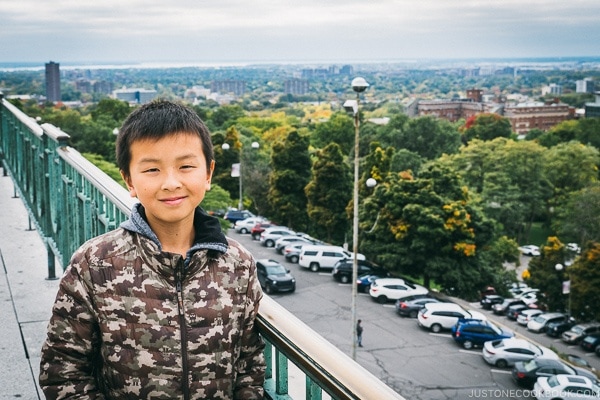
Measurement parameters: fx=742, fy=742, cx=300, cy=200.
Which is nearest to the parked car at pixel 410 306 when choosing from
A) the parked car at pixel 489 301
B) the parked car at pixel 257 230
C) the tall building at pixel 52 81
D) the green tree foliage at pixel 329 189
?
the parked car at pixel 489 301

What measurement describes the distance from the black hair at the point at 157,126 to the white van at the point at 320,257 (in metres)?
27.3

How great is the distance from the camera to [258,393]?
191 centimetres

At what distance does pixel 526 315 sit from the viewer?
32.1 m

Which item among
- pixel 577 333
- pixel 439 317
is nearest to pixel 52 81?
pixel 577 333

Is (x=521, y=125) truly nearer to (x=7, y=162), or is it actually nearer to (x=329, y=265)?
(x=329, y=265)

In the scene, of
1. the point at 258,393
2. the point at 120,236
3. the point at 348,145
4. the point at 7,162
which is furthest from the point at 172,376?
the point at 348,145

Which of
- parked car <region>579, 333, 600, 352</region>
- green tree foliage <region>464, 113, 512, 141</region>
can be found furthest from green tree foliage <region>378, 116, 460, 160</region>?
parked car <region>579, 333, 600, 352</region>

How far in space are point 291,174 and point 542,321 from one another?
1322cm

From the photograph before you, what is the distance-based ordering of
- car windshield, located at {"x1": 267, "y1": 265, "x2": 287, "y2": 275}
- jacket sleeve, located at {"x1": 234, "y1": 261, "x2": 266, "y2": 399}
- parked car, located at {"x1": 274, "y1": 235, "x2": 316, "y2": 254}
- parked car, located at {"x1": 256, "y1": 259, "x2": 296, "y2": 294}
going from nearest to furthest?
jacket sleeve, located at {"x1": 234, "y1": 261, "x2": 266, "y2": 399}, parked car, located at {"x1": 256, "y1": 259, "x2": 296, "y2": 294}, car windshield, located at {"x1": 267, "y1": 265, "x2": 287, "y2": 275}, parked car, located at {"x1": 274, "y1": 235, "x2": 316, "y2": 254}

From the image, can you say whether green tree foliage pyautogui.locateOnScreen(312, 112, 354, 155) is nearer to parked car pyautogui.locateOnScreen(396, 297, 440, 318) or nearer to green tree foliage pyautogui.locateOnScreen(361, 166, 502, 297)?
green tree foliage pyautogui.locateOnScreen(361, 166, 502, 297)

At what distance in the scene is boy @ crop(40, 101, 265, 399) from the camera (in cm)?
178

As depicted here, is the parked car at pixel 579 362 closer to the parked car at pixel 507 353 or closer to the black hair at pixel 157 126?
the parked car at pixel 507 353

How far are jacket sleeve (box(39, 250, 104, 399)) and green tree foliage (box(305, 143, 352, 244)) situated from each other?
103 ft

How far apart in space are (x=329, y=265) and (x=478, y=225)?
599 cm
